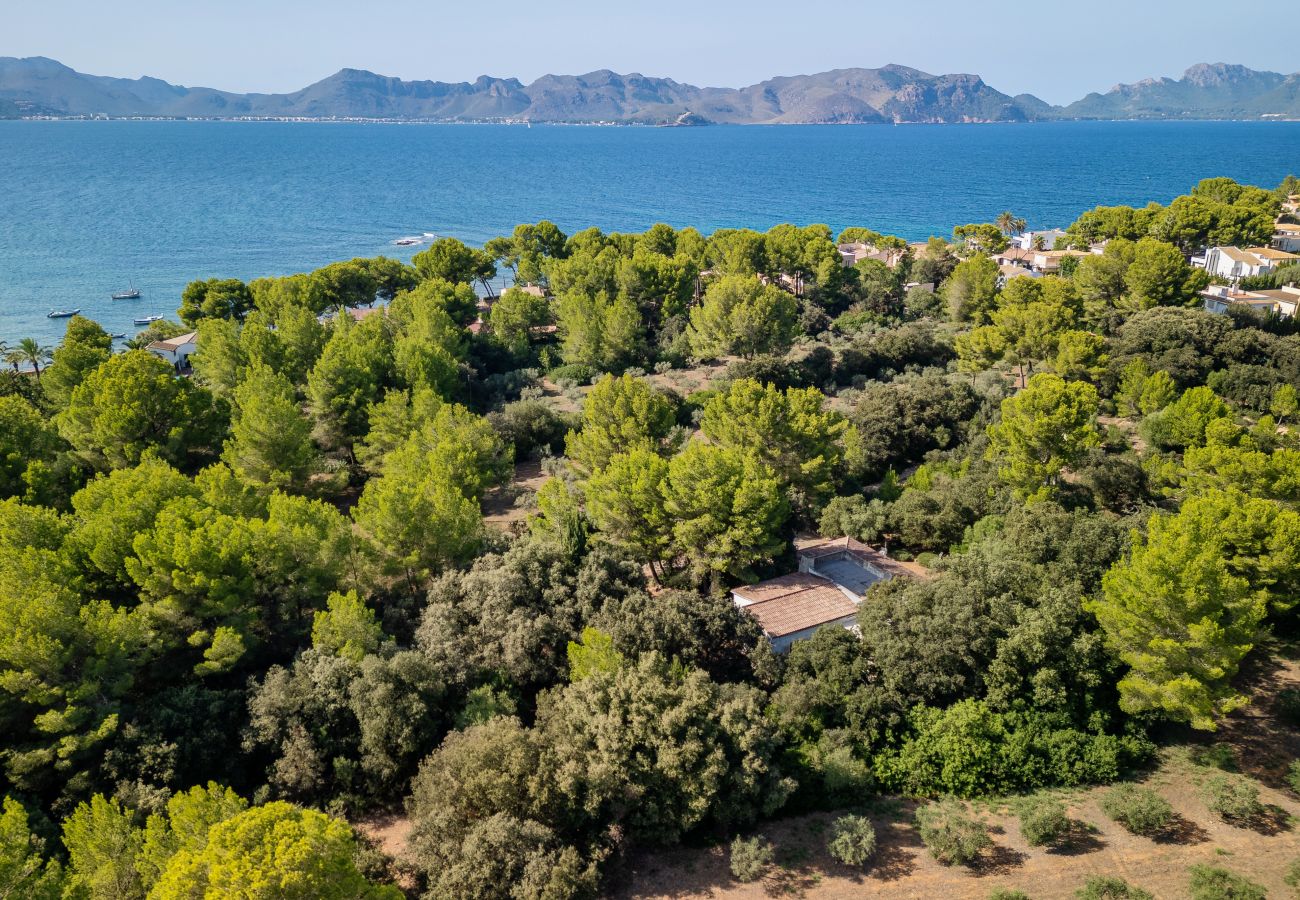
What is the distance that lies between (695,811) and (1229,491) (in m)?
22.4

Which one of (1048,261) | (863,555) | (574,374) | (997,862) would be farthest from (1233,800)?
(1048,261)

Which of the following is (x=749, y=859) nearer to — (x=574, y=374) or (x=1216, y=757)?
(x=1216, y=757)

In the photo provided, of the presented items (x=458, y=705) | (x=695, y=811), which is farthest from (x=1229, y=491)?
(x=458, y=705)

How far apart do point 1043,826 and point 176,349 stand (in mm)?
58623

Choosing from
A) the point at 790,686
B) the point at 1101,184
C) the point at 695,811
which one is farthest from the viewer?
the point at 1101,184

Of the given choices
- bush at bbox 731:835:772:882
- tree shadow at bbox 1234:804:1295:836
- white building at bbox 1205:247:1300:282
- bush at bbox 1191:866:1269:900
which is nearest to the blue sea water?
white building at bbox 1205:247:1300:282

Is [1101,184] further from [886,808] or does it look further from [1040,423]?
[886,808]

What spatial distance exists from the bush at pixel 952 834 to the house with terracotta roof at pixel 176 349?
2142 inches

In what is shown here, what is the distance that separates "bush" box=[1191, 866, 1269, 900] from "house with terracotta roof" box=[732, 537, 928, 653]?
10722mm

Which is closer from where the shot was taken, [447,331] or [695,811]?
[695,811]

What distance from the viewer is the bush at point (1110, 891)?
17.5 metres

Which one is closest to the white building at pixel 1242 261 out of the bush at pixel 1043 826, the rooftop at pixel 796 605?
the rooftop at pixel 796 605

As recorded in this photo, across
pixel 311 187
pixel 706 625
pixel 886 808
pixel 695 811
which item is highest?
pixel 311 187

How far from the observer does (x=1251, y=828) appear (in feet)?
64.1
